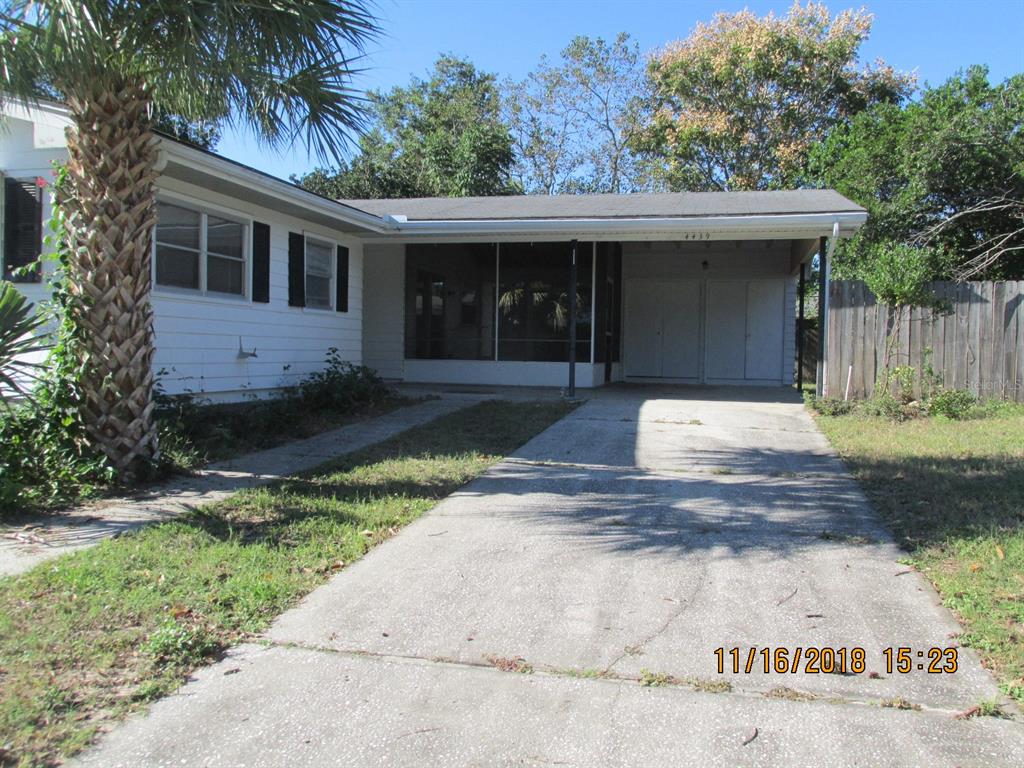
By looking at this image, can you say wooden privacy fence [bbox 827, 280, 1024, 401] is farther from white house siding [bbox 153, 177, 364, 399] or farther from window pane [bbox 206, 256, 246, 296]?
window pane [bbox 206, 256, 246, 296]

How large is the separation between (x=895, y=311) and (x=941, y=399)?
1.57 meters

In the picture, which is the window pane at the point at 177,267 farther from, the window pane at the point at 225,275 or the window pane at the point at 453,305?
the window pane at the point at 453,305

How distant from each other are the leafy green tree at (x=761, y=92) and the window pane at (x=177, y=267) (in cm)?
2068

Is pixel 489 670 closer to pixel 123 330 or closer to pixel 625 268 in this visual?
pixel 123 330

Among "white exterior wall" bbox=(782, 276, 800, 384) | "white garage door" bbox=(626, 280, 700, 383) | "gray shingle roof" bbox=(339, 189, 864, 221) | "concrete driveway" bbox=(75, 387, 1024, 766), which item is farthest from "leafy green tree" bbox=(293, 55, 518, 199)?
"concrete driveway" bbox=(75, 387, 1024, 766)

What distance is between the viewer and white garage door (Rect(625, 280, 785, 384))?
1786cm

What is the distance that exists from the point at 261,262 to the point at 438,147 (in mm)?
18526

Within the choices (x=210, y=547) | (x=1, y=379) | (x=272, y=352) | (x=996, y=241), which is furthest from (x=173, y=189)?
(x=996, y=241)

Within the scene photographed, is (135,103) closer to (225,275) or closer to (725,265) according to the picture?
(225,275)

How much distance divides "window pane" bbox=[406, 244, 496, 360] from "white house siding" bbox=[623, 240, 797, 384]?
4.58 m

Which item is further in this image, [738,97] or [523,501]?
[738,97]

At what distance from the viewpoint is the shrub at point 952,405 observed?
36.3ft

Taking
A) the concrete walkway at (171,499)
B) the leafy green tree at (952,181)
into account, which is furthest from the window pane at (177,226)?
the leafy green tree at (952,181)

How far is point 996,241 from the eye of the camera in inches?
658
